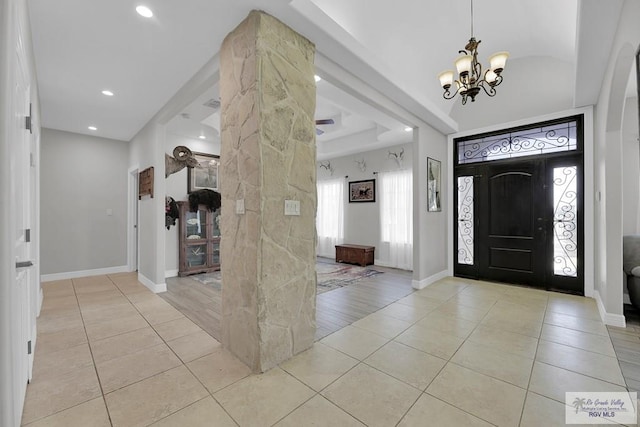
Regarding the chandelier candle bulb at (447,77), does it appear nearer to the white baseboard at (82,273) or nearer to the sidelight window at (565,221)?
the sidelight window at (565,221)

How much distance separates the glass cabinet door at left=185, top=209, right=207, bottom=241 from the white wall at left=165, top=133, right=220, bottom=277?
0.64 feet

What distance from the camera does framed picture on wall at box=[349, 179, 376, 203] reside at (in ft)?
21.0

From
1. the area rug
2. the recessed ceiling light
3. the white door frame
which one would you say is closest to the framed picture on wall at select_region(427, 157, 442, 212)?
the area rug

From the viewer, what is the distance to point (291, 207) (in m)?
2.13

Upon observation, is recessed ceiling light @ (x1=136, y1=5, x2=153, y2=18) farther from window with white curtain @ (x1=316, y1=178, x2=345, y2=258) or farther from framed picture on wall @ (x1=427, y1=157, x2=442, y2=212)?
window with white curtain @ (x1=316, y1=178, x2=345, y2=258)

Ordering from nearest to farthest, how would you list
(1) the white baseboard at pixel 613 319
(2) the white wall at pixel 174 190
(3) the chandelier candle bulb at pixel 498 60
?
1. (3) the chandelier candle bulb at pixel 498 60
2. (1) the white baseboard at pixel 613 319
3. (2) the white wall at pixel 174 190

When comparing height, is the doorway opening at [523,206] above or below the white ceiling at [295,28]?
below

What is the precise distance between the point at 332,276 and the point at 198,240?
268 cm

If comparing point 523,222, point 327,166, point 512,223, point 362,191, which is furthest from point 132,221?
point 523,222

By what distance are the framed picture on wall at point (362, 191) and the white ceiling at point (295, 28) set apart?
190 centimetres

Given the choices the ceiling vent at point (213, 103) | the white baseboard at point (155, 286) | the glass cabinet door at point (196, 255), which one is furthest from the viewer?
the glass cabinet door at point (196, 255)

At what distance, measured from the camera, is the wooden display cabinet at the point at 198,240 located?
5.02m

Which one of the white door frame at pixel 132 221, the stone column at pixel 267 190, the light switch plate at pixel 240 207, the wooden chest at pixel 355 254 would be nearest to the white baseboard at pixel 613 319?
the stone column at pixel 267 190

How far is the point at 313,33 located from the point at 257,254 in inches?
72.3
